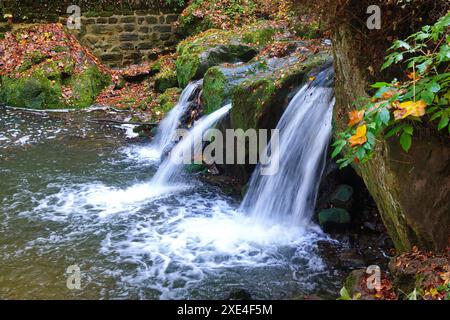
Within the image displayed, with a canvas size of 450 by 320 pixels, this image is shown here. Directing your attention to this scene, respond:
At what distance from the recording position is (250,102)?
650 centimetres

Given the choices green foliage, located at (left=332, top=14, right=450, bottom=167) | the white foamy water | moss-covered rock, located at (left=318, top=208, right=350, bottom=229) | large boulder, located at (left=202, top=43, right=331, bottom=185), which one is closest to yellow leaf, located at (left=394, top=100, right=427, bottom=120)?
green foliage, located at (left=332, top=14, right=450, bottom=167)

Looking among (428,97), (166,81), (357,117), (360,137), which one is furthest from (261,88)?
(166,81)

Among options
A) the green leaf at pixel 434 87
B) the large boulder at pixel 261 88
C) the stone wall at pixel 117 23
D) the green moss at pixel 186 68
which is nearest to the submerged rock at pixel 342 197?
the large boulder at pixel 261 88

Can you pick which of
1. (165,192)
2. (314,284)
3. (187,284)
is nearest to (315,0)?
(314,284)

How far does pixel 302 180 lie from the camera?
18.4ft

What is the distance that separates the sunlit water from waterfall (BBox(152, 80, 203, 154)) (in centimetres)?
105

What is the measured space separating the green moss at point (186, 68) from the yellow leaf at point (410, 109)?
7.22 metres

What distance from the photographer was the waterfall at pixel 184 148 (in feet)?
23.5

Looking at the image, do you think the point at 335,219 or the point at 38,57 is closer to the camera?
the point at 335,219

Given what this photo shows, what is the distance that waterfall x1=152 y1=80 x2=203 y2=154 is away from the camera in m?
8.83

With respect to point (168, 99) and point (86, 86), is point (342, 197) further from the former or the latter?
point (86, 86)

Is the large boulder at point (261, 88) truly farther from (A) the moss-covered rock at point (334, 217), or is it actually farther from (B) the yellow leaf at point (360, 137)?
(B) the yellow leaf at point (360, 137)

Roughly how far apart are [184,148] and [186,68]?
3018mm

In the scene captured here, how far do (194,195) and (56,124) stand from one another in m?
4.92
